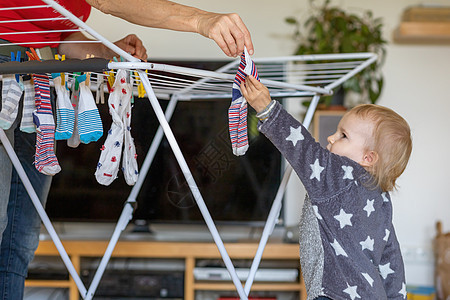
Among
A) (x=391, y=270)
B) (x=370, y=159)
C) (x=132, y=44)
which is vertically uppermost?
(x=132, y=44)

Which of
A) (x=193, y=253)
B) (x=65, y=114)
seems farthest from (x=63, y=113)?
(x=193, y=253)

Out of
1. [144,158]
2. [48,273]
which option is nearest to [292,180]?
[48,273]

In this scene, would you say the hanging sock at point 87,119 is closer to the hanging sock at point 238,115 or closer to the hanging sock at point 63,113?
the hanging sock at point 63,113

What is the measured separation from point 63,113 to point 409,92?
2226mm

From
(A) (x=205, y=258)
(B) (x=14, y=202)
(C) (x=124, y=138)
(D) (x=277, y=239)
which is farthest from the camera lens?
(D) (x=277, y=239)

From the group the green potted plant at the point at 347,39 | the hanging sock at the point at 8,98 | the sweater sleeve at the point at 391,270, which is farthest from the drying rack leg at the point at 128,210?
the green potted plant at the point at 347,39

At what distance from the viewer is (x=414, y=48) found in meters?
2.78

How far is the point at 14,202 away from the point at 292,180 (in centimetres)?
168

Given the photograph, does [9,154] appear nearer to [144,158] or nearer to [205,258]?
[144,158]

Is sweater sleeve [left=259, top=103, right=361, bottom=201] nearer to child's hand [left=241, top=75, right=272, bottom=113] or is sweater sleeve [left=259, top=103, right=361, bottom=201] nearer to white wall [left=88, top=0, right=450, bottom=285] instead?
child's hand [left=241, top=75, right=272, bottom=113]

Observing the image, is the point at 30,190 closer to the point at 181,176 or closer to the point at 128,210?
the point at 128,210

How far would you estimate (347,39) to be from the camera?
250 centimetres

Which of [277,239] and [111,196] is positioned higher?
[111,196]

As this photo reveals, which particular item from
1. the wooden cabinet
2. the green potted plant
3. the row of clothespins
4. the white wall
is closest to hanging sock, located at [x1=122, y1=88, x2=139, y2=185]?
the row of clothespins
